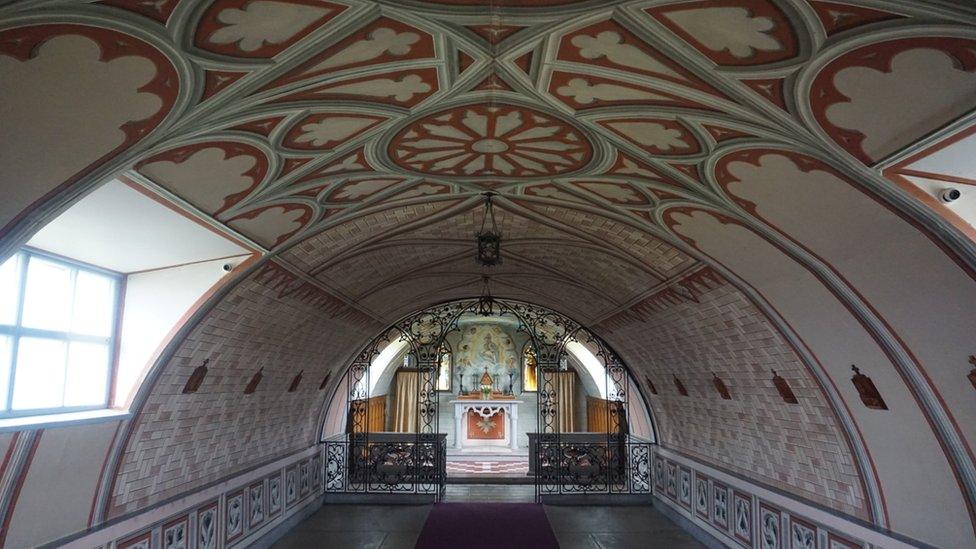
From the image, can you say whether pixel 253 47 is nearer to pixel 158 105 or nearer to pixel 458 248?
pixel 158 105

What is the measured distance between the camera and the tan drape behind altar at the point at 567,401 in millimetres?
22625

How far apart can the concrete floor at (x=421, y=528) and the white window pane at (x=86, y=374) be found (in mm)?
4897

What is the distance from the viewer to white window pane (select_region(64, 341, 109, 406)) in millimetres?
→ 6027

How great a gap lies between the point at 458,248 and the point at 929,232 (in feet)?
21.5

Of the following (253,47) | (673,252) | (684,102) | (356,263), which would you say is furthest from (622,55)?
(356,263)

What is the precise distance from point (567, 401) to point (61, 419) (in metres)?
18.9

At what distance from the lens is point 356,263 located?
30.3 ft

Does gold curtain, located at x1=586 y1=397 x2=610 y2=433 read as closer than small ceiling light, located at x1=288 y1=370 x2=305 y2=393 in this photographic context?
No

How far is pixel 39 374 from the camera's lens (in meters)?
5.51

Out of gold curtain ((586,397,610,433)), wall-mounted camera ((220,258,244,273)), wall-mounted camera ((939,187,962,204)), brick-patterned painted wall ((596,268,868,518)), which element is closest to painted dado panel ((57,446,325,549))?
wall-mounted camera ((220,258,244,273))

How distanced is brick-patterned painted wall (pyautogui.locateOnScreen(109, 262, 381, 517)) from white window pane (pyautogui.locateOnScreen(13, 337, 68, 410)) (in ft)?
3.09

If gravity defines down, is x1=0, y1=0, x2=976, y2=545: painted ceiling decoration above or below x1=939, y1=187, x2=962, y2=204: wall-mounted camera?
above

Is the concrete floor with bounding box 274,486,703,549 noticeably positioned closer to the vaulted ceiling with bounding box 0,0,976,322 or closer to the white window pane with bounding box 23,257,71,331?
the white window pane with bounding box 23,257,71,331

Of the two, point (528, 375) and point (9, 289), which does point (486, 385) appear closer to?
point (528, 375)
